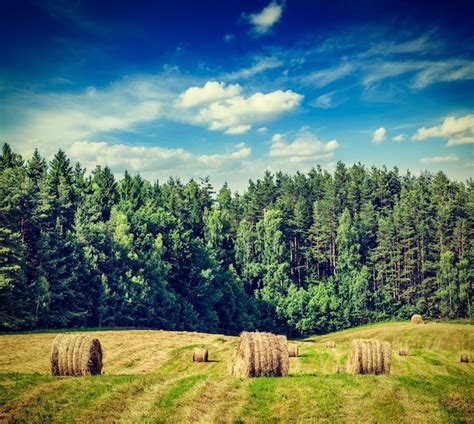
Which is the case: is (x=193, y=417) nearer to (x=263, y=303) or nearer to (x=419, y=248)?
(x=263, y=303)

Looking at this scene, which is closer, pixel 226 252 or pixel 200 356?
pixel 200 356

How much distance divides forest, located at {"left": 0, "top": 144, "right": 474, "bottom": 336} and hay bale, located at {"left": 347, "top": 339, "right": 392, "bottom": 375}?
34158mm

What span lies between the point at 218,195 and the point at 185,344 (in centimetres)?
8928

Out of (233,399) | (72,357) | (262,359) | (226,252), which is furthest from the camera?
(226,252)

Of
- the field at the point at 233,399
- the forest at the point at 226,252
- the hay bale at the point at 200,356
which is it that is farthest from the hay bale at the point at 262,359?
the forest at the point at 226,252

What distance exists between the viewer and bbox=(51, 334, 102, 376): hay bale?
21109 millimetres

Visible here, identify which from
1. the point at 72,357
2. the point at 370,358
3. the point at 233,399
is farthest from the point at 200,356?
the point at 233,399

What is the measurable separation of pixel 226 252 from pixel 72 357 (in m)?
76.0

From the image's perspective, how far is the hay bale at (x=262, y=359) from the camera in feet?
69.0

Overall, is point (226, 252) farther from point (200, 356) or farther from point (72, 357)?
point (72, 357)

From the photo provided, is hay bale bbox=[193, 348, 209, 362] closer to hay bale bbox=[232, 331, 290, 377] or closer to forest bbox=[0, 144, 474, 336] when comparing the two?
hay bale bbox=[232, 331, 290, 377]

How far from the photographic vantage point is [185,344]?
128 ft

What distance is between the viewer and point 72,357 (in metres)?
21.3

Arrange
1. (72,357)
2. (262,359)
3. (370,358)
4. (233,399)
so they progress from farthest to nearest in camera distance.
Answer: (370,358) < (72,357) < (262,359) < (233,399)
